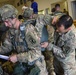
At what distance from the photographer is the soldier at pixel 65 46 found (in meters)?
2.25

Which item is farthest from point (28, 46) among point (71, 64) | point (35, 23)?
point (71, 64)

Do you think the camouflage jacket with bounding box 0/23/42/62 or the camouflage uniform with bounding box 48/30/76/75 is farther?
the camouflage uniform with bounding box 48/30/76/75

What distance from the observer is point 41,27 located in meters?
2.42

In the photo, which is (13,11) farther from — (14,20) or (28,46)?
(28,46)

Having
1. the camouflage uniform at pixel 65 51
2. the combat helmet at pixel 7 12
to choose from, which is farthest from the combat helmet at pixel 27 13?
the combat helmet at pixel 7 12

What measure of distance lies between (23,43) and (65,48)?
0.48 m

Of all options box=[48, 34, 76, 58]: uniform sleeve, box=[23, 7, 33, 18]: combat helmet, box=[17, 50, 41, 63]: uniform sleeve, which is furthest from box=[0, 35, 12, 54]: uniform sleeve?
box=[23, 7, 33, 18]: combat helmet

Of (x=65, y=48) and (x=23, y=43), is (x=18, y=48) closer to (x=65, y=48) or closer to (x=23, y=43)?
(x=23, y=43)

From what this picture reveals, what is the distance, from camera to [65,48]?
2283 mm

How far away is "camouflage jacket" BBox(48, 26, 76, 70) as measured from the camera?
2.26 m

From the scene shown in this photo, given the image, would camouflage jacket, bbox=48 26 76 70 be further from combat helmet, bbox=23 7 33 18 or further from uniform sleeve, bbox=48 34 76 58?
combat helmet, bbox=23 7 33 18

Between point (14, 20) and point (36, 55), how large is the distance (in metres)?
0.38

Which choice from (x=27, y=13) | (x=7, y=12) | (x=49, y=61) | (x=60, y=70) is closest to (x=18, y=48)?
(x=7, y=12)

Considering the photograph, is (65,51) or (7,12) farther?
(65,51)
